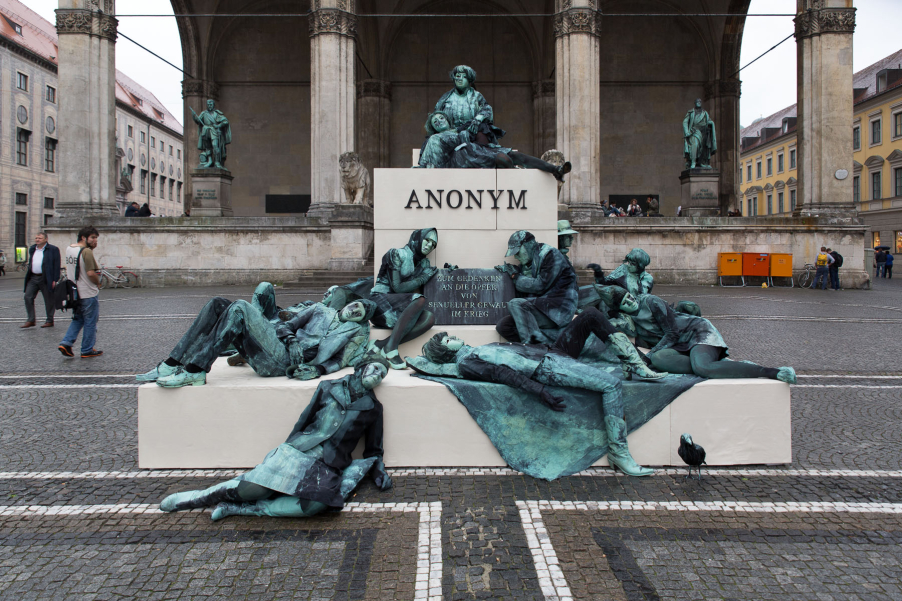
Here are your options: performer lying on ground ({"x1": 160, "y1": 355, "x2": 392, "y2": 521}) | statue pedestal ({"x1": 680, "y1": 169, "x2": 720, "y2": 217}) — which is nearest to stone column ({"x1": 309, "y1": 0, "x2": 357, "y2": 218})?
statue pedestal ({"x1": 680, "y1": 169, "x2": 720, "y2": 217})

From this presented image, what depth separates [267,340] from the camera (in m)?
4.16

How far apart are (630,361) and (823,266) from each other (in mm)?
18031

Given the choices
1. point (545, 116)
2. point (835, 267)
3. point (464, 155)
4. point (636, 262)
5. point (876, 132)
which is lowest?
point (636, 262)

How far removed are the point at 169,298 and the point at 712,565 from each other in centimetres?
1554

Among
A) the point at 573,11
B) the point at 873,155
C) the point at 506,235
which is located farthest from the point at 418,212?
the point at 873,155

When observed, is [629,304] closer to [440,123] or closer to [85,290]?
[440,123]

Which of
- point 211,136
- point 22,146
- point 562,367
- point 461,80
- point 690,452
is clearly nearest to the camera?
point 690,452

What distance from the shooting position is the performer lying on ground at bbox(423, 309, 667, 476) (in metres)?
3.83

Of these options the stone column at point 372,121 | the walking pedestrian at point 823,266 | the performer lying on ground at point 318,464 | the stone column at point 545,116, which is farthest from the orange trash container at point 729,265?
the performer lying on ground at point 318,464

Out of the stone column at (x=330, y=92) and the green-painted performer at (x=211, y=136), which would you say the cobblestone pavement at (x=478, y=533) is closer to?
the stone column at (x=330, y=92)

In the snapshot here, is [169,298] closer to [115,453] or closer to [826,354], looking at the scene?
[115,453]

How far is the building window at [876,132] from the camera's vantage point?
42.0 m

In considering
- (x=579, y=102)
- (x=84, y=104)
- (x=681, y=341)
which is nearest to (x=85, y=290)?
(x=681, y=341)

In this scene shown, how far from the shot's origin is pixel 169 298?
52.3 feet
